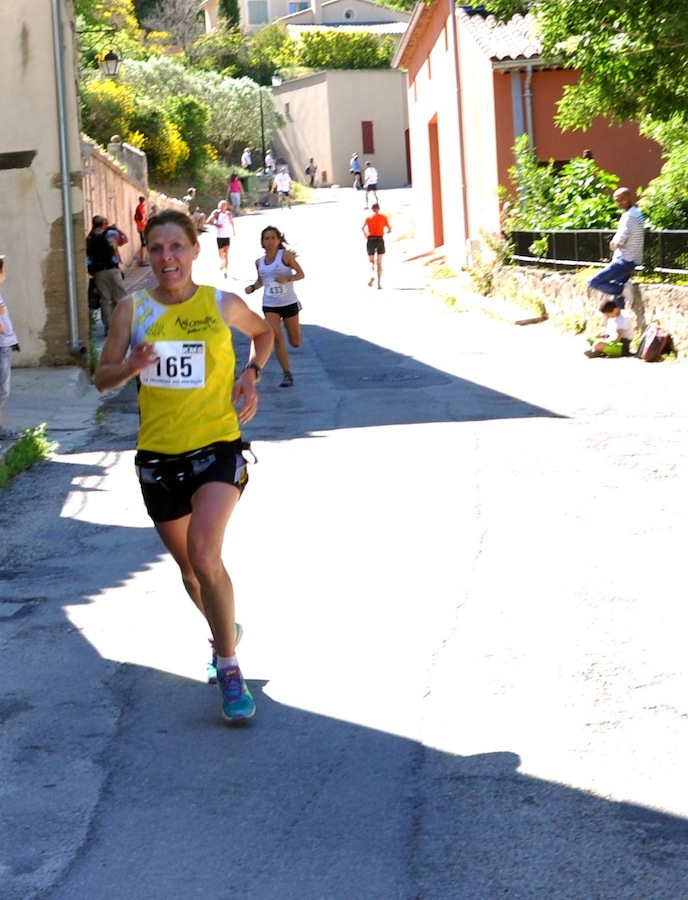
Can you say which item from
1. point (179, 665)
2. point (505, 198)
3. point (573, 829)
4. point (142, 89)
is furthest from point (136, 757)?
point (142, 89)

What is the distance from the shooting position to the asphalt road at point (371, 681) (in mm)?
4031

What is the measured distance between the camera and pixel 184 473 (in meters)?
5.20

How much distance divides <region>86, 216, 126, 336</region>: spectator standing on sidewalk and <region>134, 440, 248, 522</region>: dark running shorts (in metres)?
15.3

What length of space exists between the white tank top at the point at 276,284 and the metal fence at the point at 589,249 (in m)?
4.80

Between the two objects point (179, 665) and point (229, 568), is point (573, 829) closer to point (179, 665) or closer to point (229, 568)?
point (179, 665)

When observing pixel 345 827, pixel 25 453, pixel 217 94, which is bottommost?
pixel 345 827

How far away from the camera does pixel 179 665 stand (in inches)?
236

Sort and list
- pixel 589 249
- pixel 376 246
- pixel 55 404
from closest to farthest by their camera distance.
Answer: pixel 55 404 → pixel 589 249 → pixel 376 246

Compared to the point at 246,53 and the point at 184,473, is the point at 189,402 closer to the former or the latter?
the point at 184,473

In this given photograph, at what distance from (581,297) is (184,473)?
1509 cm

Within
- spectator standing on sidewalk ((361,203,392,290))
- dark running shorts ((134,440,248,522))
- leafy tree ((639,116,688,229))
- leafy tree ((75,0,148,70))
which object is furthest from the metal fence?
leafy tree ((75,0,148,70))

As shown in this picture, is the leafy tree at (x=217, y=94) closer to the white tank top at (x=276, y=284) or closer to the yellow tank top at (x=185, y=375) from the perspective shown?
the white tank top at (x=276, y=284)

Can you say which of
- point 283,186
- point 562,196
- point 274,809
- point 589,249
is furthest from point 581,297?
point 283,186

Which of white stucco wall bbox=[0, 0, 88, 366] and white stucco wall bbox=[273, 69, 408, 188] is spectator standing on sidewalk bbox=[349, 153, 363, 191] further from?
white stucco wall bbox=[0, 0, 88, 366]
